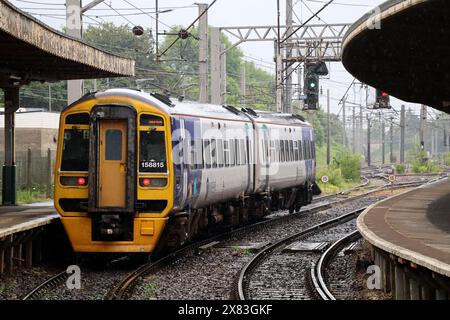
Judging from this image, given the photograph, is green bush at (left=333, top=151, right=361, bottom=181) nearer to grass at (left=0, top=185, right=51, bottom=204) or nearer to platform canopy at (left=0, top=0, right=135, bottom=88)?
grass at (left=0, top=185, right=51, bottom=204)

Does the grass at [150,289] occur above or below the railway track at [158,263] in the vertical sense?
below

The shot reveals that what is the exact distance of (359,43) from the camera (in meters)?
14.4

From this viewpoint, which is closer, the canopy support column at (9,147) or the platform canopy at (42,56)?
the platform canopy at (42,56)

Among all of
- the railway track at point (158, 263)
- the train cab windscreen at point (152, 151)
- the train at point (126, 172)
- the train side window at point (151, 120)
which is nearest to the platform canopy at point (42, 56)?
the train at point (126, 172)

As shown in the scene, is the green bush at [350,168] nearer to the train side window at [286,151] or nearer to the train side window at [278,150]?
the train side window at [286,151]

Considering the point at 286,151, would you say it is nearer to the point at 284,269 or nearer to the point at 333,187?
the point at 284,269

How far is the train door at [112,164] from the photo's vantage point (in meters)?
14.3

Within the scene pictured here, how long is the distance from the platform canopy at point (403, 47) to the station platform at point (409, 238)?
2.60 metres

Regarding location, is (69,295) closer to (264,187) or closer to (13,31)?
(13,31)

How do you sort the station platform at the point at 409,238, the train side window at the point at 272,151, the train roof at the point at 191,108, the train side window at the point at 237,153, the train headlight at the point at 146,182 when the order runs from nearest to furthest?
the station platform at the point at 409,238 < the train headlight at the point at 146,182 < the train roof at the point at 191,108 < the train side window at the point at 237,153 < the train side window at the point at 272,151

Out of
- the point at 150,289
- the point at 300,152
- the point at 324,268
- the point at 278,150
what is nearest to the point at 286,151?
the point at 278,150

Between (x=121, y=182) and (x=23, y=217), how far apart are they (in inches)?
97.7

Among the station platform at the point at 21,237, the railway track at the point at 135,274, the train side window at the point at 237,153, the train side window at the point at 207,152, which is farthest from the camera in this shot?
the train side window at the point at 237,153
